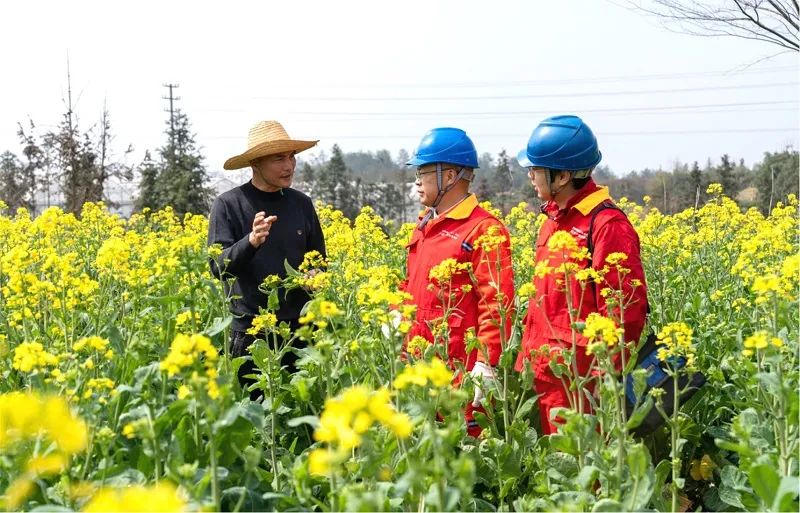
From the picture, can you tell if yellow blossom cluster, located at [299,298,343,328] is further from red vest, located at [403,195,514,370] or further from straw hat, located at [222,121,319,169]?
straw hat, located at [222,121,319,169]

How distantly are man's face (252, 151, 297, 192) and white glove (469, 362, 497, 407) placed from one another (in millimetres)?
1416

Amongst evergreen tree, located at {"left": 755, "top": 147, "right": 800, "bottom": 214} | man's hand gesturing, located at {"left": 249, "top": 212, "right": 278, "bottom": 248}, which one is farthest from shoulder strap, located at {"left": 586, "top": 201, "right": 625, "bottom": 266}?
evergreen tree, located at {"left": 755, "top": 147, "right": 800, "bottom": 214}

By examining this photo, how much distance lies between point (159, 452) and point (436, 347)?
1104mm

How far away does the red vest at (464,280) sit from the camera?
10.3 feet

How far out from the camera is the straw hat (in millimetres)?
3826

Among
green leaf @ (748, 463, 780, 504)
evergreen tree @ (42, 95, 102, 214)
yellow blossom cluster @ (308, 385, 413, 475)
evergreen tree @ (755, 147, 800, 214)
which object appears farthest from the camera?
evergreen tree @ (755, 147, 800, 214)

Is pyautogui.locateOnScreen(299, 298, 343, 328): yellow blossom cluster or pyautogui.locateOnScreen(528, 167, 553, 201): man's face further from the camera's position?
pyautogui.locateOnScreen(528, 167, 553, 201): man's face

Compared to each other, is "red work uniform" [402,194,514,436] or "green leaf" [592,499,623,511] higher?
"red work uniform" [402,194,514,436]

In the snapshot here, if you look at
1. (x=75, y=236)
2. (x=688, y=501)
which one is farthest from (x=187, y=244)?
(x=75, y=236)

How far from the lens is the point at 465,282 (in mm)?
3285

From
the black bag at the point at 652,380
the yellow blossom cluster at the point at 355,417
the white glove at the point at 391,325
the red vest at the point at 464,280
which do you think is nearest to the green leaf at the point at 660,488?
the black bag at the point at 652,380

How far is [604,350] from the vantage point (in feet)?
6.88

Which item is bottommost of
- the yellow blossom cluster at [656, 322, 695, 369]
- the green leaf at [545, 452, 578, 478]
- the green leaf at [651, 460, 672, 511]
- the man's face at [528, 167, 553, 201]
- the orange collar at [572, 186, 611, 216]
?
the green leaf at [651, 460, 672, 511]

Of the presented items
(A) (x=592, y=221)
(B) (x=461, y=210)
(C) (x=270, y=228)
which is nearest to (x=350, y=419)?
(A) (x=592, y=221)
